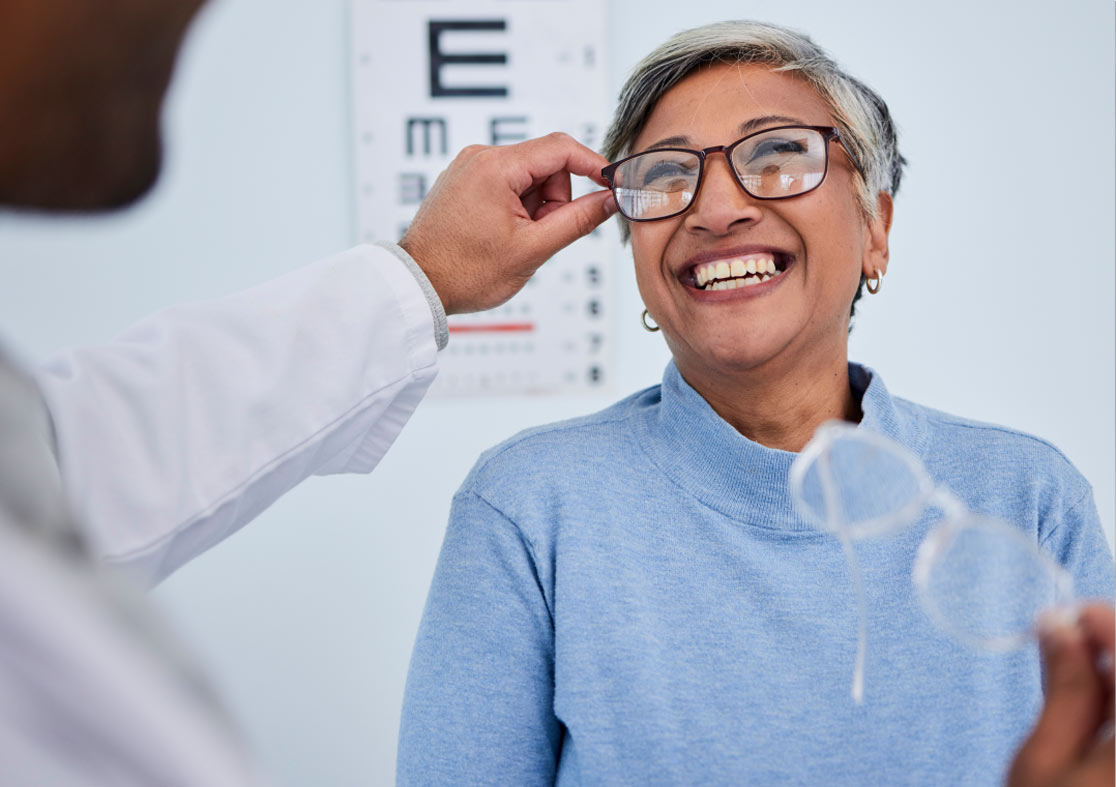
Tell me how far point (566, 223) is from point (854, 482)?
1.74 feet

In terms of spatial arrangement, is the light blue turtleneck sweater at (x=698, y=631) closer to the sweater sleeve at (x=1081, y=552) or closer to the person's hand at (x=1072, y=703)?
the sweater sleeve at (x=1081, y=552)

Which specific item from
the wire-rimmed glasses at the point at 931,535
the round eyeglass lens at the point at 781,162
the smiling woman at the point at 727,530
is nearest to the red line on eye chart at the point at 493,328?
the smiling woman at the point at 727,530

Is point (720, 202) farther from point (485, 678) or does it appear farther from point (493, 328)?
point (493, 328)

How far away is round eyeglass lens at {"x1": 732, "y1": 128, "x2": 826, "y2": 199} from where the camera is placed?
1196 mm

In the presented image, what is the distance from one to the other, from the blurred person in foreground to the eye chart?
97 centimetres

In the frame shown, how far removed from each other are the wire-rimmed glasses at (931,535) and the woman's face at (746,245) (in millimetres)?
381

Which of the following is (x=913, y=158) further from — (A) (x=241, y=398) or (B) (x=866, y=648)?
(A) (x=241, y=398)

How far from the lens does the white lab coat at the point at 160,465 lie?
372mm

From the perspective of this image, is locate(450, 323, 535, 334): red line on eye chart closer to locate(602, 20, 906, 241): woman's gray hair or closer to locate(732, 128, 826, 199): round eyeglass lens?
locate(602, 20, 906, 241): woman's gray hair

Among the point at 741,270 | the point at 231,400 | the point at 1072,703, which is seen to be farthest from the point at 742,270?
the point at 1072,703

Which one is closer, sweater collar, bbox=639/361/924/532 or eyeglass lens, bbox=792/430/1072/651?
eyeglass lens, bbox=792/430/1072/651

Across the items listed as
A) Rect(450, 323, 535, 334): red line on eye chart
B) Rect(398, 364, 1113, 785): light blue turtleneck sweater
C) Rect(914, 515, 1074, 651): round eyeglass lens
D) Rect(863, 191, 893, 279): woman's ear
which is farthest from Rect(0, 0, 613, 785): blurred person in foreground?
Rect(450, 323, 535, 334): red line on eye chart

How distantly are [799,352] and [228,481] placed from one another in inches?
28.2

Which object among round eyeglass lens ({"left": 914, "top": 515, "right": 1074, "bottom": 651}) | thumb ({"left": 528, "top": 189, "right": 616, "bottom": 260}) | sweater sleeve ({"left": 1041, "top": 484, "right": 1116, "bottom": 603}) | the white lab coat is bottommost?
sweater sleeve ({"left": 1041, "top": 484, "right": 1116, "bottom": 603})
